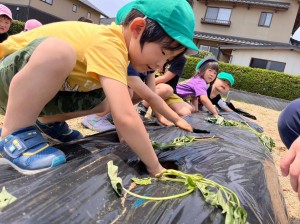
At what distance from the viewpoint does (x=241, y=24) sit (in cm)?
1803

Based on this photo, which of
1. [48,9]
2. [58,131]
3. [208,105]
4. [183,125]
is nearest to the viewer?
[58,131]

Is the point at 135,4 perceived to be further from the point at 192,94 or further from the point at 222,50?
the point at 222,50

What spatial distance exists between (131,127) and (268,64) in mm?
15138

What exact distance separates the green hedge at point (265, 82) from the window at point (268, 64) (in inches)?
123

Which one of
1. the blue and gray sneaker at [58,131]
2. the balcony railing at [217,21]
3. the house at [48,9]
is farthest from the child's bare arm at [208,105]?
the house at [48,9]

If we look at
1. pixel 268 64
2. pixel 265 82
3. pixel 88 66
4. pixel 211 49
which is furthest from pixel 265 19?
pixel 88 66

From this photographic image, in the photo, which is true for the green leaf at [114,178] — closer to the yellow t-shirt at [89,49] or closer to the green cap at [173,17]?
the yellow t-shirt at [89,49]

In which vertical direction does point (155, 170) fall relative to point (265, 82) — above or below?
above

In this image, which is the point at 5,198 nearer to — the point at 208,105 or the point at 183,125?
the point at 183,125

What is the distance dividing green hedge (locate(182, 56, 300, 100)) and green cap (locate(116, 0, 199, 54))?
37.3 feet

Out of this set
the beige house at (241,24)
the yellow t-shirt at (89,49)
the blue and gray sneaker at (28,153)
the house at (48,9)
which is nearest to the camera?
the blue and gray sneaker at (28,153)

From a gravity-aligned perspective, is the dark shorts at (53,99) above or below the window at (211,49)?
below

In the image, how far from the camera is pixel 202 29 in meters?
18.9

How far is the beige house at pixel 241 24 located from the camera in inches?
674
